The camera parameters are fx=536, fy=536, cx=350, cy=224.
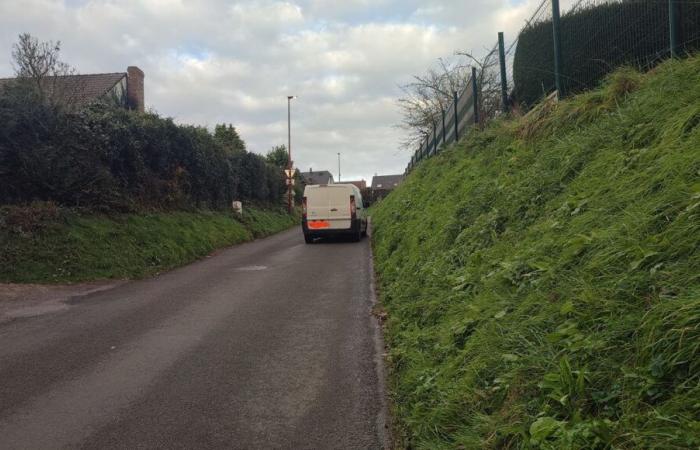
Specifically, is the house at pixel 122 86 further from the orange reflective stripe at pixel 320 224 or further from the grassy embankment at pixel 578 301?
the grassy embankment at pixel 578 301

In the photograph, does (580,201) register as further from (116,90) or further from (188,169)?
(116,90)

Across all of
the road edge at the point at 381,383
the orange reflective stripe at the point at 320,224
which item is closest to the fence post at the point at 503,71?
the road edge at the point at 381,383

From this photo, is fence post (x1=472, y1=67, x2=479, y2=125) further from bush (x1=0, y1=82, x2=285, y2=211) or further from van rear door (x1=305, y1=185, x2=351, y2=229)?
bush (x1=0, y1=82, x2=285, y2=211)

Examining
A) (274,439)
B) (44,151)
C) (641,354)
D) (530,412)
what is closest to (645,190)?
(641,354)

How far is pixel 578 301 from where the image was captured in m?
3.07

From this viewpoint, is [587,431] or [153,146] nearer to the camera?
[587,431]

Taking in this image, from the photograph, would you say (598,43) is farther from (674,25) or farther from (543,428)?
(543,428)

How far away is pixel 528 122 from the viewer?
805 cm

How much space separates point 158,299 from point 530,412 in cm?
746

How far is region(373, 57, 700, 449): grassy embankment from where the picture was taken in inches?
91.9

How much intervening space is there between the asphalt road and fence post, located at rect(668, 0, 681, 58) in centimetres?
468

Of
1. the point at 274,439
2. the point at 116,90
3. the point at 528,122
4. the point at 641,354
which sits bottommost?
the point at 274,439

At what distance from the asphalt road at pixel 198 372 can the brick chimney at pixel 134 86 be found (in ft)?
84.3

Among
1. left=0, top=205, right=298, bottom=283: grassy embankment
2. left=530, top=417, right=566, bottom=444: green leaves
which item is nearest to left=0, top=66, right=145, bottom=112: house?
left=0, top=205, right=298, bottom=283: grassy embankment
